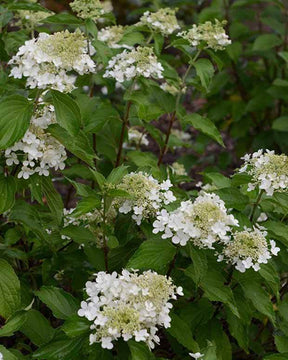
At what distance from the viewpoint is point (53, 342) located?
1.71 m

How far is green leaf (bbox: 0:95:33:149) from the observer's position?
6.00 feet

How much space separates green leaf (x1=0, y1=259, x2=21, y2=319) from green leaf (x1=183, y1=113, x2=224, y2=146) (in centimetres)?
101

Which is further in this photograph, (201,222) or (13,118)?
(13,118)

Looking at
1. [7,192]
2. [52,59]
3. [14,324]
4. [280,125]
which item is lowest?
[280,125]

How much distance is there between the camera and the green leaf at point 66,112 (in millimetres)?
1866

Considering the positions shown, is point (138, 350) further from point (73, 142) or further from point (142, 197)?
point (73, 142)

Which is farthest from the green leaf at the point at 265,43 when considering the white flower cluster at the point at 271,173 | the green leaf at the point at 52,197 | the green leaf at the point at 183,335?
the green leaf at the point at 183,335

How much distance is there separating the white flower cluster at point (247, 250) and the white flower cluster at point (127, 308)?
0.33 m

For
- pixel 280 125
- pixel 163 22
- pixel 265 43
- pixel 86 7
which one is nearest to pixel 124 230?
pixel 86 7

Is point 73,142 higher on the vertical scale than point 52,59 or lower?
lower

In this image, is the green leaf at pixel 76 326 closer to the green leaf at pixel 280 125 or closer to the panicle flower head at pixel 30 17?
the panicle flower head at pixel 30 17

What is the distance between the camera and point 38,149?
6.39ft

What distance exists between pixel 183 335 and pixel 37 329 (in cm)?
46

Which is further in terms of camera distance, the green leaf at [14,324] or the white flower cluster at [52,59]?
the white flower cluster at [52,59]
